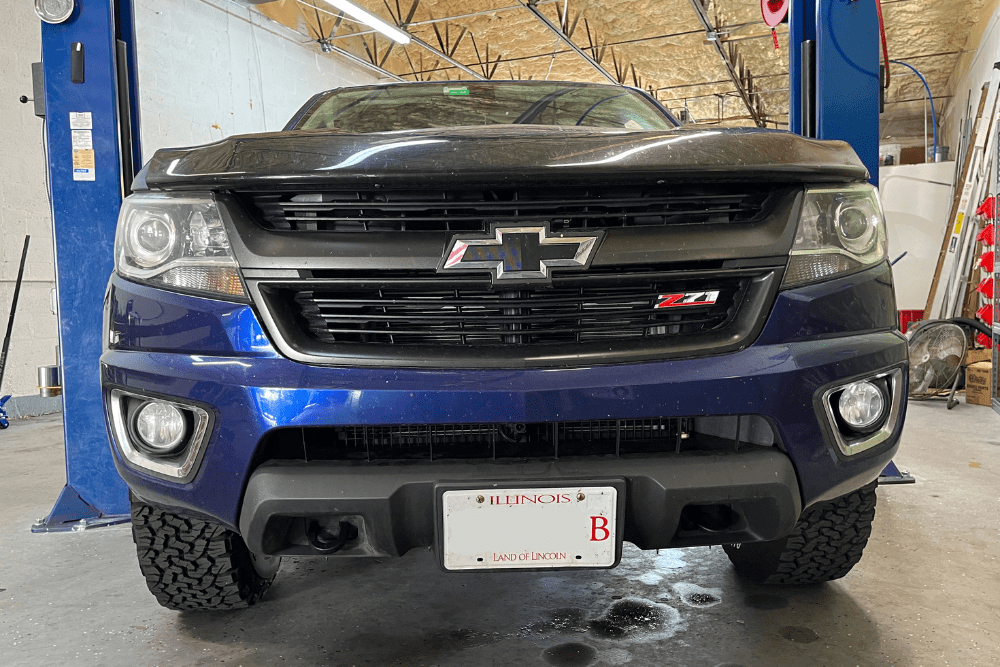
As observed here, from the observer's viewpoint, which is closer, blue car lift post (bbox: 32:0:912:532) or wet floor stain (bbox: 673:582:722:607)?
wet floor stain (bbox: 673:582:722:607)

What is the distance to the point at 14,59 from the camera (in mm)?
5727

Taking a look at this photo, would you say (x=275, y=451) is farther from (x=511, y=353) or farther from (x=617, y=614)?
(x=617, y=614)

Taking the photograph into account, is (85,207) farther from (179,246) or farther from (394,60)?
(394,60)

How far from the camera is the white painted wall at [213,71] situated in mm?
7230

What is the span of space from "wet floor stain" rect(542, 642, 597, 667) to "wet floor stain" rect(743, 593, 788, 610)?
477 mm

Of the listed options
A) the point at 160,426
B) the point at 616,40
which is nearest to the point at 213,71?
the point at 616,40

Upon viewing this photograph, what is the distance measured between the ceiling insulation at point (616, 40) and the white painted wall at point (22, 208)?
139 inches

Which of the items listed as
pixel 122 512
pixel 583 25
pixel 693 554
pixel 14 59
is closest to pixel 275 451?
pixel 693 554

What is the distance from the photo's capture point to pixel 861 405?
1.35 m

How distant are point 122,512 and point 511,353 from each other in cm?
211

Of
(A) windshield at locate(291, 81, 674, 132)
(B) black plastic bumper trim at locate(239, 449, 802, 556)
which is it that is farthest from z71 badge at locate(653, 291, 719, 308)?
(A) windshield at locate(291, 81, 674, 132)

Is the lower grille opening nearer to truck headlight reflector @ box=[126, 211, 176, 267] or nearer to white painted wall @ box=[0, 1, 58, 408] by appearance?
truck headlight reflector @ box=[126, 211, 176, 267]

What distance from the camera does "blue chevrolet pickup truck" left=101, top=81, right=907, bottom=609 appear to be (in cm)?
121

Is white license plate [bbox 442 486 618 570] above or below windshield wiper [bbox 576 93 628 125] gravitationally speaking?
below
